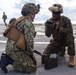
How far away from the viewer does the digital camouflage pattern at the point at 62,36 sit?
670cm

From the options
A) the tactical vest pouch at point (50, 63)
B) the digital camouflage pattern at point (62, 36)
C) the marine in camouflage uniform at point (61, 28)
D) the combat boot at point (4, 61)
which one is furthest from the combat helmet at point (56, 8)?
the combat boot at point (4, 61)

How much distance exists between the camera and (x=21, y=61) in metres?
5.95

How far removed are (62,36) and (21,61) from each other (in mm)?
1430

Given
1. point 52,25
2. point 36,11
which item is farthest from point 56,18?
point 36,11

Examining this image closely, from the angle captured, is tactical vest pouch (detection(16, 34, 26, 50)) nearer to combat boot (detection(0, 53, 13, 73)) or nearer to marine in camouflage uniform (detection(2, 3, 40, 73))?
marine in camouflage uniform (detection(2, 3, 40, 73))

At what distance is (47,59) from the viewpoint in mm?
6410

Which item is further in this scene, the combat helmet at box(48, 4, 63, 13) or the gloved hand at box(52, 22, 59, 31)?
the gloved hand at box(52, 22, 59, 31)

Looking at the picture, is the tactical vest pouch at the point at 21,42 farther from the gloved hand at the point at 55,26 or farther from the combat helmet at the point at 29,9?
the gloved hand at the point at 55,26

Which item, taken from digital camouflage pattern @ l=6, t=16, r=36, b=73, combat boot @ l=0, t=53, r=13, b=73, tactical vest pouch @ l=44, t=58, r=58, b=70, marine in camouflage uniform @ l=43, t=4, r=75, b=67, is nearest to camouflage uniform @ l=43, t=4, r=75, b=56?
marine in camouflage uniform @ l=43, t=4, r=75, b=67

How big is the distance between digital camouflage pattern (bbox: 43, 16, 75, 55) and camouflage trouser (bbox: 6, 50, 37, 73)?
117 centimetres

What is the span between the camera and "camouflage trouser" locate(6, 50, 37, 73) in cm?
594

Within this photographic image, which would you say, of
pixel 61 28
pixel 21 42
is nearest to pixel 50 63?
pixel 61 28

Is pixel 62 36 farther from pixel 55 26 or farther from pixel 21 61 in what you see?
pixel 21 61

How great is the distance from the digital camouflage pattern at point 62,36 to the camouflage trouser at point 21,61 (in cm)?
117
